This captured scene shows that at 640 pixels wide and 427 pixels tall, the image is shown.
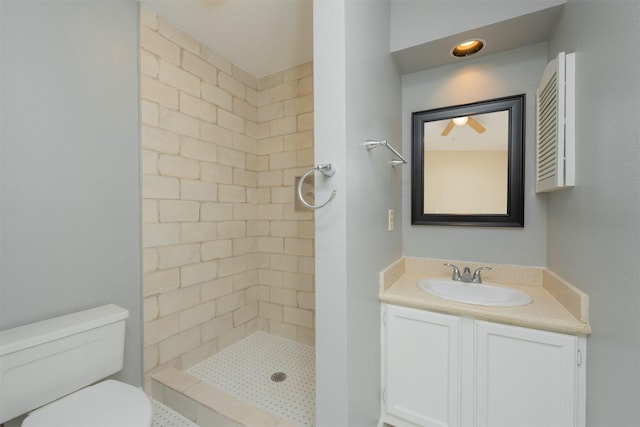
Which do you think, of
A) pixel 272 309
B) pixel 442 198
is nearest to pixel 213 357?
pixel 272 309

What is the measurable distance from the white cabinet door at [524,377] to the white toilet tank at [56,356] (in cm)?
188

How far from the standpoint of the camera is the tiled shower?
1795mm

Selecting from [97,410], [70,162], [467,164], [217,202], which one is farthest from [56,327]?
[467,164]

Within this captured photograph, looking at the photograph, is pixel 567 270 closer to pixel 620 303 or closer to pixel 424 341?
pixel 620 303

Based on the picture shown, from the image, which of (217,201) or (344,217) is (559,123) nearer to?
(344,217)

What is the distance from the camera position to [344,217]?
109 centimetres

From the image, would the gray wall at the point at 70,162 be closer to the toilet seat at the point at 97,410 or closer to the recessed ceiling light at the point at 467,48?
the toilet seat at the point at 97,410

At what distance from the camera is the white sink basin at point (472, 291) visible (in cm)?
155

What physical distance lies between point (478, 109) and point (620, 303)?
1.34 m

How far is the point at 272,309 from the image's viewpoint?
257cm

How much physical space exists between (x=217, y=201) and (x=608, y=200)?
Result: 229cm

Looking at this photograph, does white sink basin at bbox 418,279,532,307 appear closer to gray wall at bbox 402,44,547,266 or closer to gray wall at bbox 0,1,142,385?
gray wall at bbox 402,44,547,266

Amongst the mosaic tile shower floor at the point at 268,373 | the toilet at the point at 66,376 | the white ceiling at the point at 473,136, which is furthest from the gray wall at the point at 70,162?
the white ceiling at the point at 473,136

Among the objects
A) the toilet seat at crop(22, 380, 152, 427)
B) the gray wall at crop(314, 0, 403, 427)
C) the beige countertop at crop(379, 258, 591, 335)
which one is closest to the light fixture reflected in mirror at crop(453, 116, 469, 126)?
the gray wall at crop(314, 0, 403, 427)
